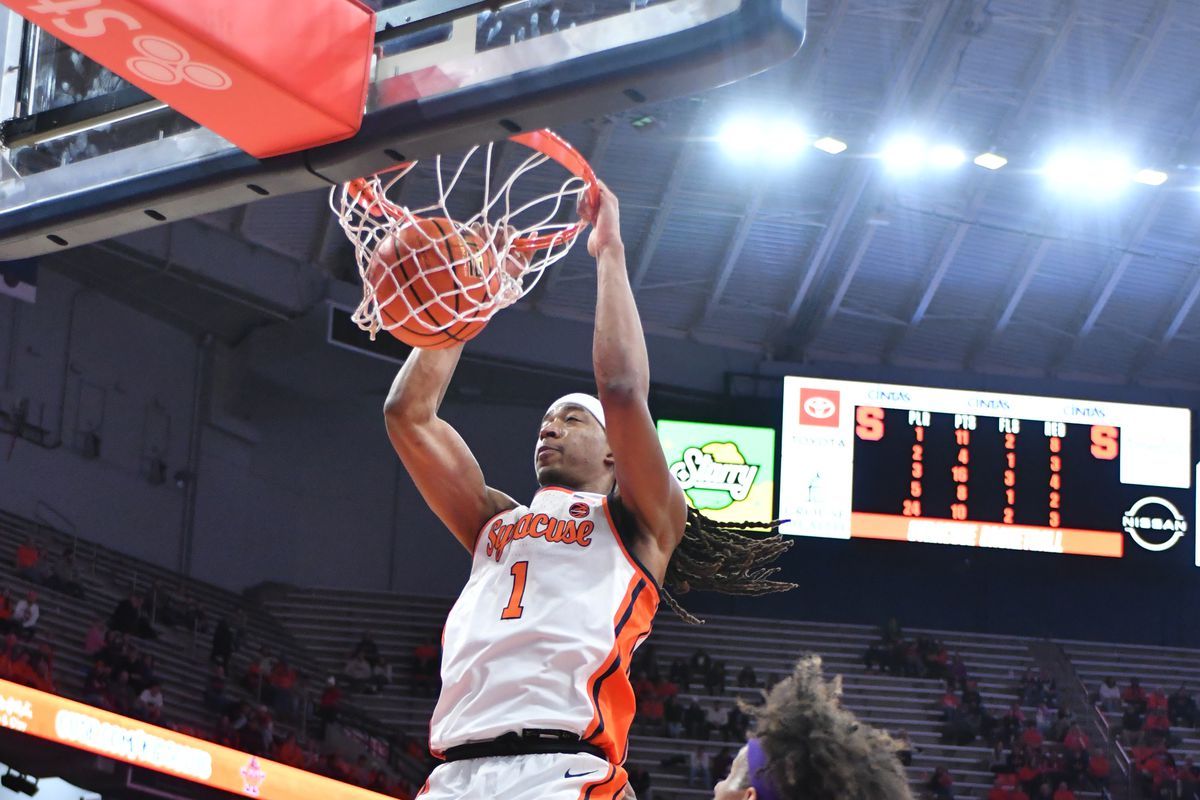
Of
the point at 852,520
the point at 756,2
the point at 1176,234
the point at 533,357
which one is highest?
the point at 1176,234

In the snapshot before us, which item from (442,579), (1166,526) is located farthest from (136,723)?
(1166,526)

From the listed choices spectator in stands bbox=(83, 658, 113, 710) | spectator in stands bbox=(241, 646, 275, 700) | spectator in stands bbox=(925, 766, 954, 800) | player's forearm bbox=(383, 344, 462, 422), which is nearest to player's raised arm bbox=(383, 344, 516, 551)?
player's forearm bbox=(383, 344, 462, 422)

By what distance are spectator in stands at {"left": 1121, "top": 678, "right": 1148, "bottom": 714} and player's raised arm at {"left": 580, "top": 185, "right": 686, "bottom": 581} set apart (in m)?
16.1

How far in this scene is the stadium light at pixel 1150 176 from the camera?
16578mm

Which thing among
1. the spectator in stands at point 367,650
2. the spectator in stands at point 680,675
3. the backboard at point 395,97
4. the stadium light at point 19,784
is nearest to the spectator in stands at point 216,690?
the spectator in stands at point 367,650

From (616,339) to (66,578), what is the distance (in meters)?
12.3

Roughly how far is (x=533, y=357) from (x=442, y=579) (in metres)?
3.03

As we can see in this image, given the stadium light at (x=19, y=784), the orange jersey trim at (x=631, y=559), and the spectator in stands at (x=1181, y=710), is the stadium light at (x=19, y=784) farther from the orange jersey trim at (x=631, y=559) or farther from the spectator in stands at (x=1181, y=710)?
the spectator in stands at (x=1181, y=710)

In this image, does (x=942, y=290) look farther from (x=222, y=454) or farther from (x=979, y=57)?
(x=222, y=454)

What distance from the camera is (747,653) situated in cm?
1911

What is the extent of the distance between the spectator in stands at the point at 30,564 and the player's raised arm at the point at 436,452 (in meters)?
11.1

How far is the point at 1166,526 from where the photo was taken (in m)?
17.2

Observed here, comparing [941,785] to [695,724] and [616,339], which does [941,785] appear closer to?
[695,724]

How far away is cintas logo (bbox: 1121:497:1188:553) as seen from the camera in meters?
17.1
